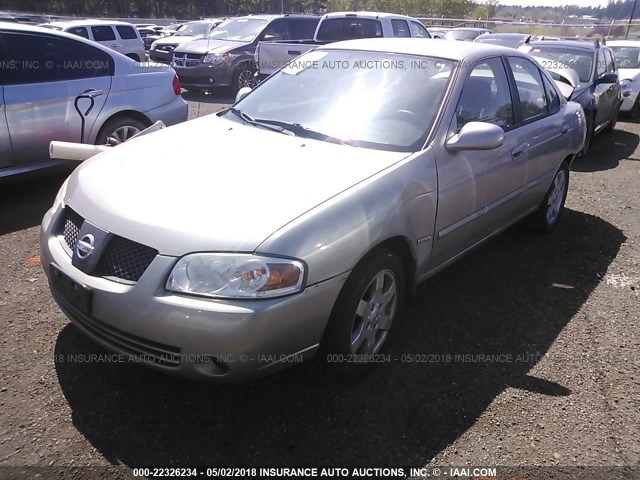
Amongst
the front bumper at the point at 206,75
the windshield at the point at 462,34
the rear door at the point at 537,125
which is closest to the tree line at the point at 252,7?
the windshield at the point at 462,34

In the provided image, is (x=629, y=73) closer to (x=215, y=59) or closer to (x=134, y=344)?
(x=215, y=59)

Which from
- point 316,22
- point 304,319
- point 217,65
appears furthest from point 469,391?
point 316,22

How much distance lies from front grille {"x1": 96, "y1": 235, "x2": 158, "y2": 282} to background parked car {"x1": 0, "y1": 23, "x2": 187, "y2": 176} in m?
3.11

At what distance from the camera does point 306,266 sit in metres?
2.28

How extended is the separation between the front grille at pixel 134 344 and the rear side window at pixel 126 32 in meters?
16.2

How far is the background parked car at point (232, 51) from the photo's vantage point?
12.0 m

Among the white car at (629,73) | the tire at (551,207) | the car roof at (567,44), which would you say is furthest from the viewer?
the white car at (629,73)

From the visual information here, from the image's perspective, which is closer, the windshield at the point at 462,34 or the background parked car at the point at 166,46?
the background parked car at the point at 166,46

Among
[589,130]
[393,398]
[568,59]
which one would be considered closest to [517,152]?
[393,398]

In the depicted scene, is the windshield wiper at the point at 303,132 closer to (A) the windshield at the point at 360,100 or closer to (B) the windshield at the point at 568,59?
(A) the windshield at the point at 360,100

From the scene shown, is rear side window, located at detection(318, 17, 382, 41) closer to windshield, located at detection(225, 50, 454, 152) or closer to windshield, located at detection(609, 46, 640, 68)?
windshield, located at detection(609, 46, 640, 68)

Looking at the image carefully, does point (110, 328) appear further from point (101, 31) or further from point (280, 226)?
point (101, 31)

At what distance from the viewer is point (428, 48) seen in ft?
11.9

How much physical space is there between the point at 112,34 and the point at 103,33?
0.27m
